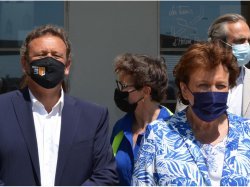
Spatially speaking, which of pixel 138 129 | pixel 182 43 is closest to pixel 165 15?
pixel 182 43

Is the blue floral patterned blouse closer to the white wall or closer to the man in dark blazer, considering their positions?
the man in dark blazer

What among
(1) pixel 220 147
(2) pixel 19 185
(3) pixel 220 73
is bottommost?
(2) pixel 19 185

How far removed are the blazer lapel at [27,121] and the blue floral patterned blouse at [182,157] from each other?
500mm

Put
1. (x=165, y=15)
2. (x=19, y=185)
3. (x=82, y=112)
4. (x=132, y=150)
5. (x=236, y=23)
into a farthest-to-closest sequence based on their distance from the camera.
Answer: (x=165, y=15) → (x=236, y=23) → (x=132, y=150) → (x=82, y=112) → (x=19, y=185)

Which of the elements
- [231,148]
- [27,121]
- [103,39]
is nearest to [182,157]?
[231,148]

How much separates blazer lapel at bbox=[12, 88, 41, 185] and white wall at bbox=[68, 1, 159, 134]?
346cm

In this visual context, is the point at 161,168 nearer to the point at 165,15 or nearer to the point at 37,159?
the point at 37,159

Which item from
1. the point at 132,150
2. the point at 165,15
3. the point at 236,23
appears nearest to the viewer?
the point at 132,150

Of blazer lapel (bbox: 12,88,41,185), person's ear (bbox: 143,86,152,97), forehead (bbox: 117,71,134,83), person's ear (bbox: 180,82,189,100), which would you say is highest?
forehead (bbox: 117,71,134,83)

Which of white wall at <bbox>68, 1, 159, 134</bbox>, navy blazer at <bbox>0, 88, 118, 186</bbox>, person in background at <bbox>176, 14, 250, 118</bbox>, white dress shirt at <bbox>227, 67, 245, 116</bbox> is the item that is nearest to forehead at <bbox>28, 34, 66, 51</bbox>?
navy blazer at <bbox>0, 88, 118, 186</bbox>

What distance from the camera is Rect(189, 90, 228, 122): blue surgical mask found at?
7.32 feet

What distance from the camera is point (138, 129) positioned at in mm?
3152

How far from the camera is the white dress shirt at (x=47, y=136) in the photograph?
7.70ft

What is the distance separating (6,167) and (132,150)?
93 centimetres
